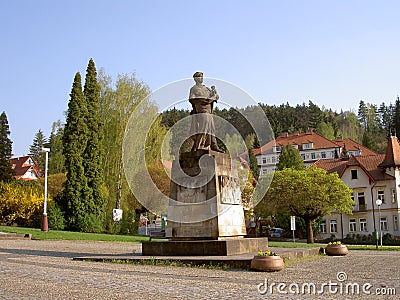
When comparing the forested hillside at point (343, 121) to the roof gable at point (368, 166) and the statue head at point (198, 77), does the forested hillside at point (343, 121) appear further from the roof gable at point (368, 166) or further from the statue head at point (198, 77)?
the statue head at point (198, 77)

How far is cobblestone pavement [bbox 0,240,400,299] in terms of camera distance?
860 centimetres

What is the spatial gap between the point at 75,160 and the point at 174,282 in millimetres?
29655

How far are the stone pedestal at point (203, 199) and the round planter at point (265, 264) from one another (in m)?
2.93

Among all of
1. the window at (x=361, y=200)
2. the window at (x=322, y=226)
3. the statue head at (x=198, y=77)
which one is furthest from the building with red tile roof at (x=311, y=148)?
the statue head at (x=198, y=77)

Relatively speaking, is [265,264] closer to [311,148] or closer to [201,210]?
[201,210]

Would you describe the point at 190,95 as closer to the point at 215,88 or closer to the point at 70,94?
the point at 215,88

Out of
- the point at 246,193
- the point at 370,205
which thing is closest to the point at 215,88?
the point at 246,193

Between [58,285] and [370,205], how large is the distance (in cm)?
5122

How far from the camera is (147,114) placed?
3938 centimetres

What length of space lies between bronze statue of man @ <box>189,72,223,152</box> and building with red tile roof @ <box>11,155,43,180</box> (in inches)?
3135

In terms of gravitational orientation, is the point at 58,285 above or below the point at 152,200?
below

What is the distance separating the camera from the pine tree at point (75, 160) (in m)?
37.1

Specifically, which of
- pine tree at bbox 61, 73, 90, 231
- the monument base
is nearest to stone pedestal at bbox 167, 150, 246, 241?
the monument base

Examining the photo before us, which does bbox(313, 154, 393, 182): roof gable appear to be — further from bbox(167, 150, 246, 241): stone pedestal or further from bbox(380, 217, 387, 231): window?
bbox(167, 150, 246, 241): stone pedestal
